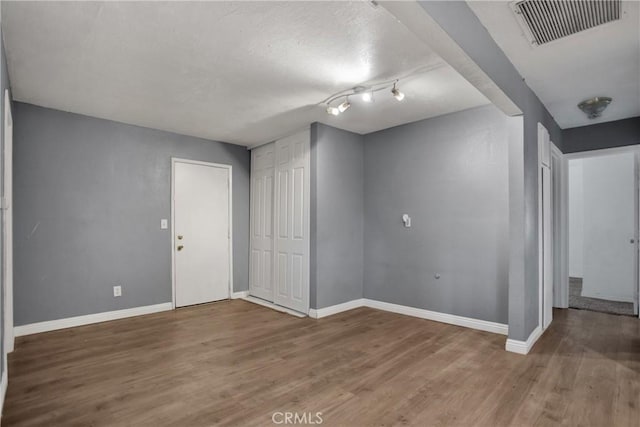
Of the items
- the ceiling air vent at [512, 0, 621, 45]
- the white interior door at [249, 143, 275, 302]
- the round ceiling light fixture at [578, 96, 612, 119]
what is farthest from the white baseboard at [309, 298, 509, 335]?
the ceiling air vent at [512, 0, 621, 45]

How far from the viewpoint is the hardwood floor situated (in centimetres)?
209

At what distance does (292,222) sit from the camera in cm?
462

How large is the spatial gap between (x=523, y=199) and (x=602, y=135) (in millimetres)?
2407

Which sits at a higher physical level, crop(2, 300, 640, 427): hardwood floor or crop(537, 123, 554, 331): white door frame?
crop(537, 123, 554, 331): white door frame

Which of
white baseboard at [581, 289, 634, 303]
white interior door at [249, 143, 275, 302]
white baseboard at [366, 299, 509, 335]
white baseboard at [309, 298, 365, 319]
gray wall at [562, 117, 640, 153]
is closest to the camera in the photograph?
white baseboard at [366, 299, 509, 335]

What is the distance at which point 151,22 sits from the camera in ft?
6.93

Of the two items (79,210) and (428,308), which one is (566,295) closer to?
(428,308)

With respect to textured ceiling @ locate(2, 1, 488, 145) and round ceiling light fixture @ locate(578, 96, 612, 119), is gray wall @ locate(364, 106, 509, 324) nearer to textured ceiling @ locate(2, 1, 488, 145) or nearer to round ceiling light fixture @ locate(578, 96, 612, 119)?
textured ceiling @ locate(2, 1, 488, 145)

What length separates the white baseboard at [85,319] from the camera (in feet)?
11.6

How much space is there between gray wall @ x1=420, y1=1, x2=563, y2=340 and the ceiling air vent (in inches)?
9.7

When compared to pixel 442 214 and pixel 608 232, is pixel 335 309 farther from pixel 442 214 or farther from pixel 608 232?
pixel 608 232

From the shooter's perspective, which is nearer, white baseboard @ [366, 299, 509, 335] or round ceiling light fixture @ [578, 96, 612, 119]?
round ceiling light fixture @ [578, 96, 612, 119]

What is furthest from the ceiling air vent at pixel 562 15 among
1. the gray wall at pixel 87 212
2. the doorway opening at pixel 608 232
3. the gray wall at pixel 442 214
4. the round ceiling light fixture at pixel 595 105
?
the gray wall at pixel 87 212

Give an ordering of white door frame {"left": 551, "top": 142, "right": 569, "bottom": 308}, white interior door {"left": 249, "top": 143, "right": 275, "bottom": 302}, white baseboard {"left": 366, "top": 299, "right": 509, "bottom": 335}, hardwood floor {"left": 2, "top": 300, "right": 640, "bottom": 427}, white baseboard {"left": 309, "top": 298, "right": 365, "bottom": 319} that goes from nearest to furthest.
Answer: hardwood floor {"left": 2, "top": 300, "right": 640, "bottom": 427} → white baseboard {"left": 366, "top": 299, "right": 509, "bottom": 335} → white baseboard {"left": 309, "top": 298, "right": 365, "bottom": 319} → white door frame {"left": 551, "top": 142, "right": 569, "bottom": 308} → white interior door {"left": 249, "top": 143, "right": 275, "bottom": 302}
